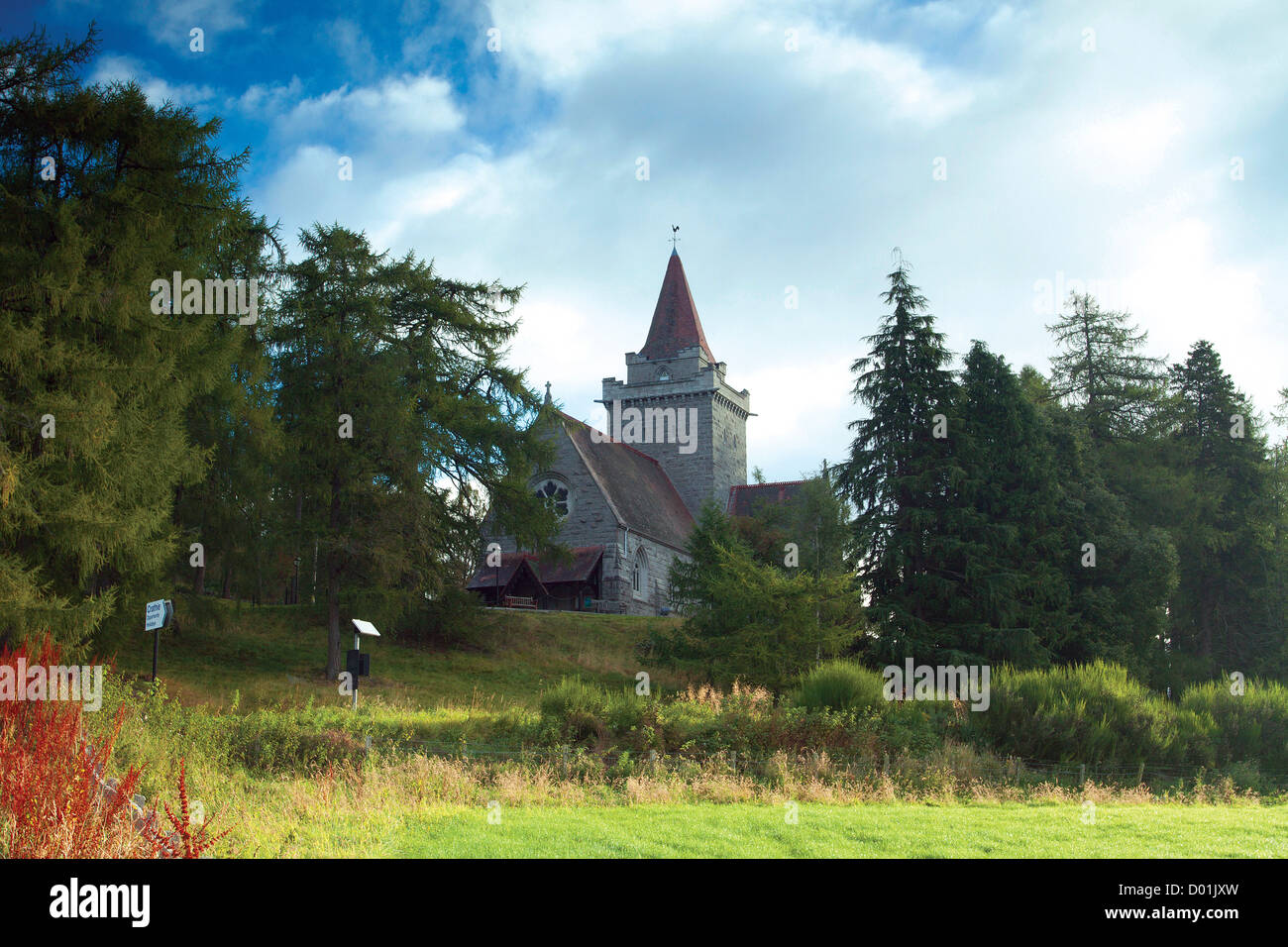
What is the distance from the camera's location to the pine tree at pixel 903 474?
26562 mm

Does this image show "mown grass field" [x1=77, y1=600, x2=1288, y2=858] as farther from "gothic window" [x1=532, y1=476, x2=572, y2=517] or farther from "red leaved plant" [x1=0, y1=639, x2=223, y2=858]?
"gothic window" [x1=532, y1=476, x2=572, y2=517]

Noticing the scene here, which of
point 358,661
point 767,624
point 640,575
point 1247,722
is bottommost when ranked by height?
point 1247,722

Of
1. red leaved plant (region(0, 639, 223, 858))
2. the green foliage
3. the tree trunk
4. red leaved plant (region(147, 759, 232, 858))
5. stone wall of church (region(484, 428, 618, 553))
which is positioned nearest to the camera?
red leaved plant (region(147, 759, 232, 858))

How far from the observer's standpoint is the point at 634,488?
48.7 metres

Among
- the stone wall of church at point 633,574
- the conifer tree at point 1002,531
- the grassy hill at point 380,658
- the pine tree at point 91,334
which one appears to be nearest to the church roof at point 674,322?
the stone wall of church at point 633,574

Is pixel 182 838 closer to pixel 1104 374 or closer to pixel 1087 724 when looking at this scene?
pixel 1087 724

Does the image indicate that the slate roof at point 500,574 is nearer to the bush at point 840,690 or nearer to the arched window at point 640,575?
the arched window at point 640,575

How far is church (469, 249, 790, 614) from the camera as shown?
42.0 metres

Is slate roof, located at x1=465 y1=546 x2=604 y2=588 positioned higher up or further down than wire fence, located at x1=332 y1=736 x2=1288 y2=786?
higher up

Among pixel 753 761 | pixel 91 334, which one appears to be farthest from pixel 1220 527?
pixel 91 334

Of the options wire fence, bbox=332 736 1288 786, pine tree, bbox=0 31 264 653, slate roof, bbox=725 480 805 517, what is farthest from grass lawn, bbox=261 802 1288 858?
slate roof, bbox=725 480 805 517

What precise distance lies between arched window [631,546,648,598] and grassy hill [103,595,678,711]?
25.3 feet

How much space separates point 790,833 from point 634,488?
39.7 metres
